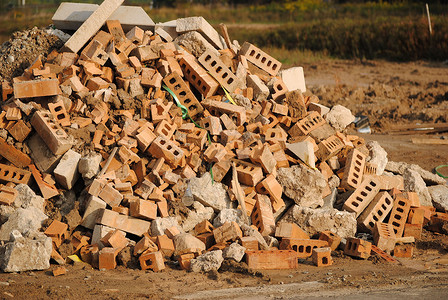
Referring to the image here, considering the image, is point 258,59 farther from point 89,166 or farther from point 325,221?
point 89,166

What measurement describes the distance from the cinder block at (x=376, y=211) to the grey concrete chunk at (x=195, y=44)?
345 centimetres

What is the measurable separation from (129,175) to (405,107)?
10.1 m

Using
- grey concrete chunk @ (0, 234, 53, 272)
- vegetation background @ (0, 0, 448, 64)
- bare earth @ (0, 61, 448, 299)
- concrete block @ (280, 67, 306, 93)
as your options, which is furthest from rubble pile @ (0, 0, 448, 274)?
vegetation background @ (0, 0, 448, 64)

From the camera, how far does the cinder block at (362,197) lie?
7.90m

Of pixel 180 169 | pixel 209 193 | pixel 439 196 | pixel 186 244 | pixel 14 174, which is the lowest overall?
pixel 439 196

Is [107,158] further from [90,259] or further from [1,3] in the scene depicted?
[1,3]

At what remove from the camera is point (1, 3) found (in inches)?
658

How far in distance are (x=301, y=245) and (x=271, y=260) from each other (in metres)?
0.69

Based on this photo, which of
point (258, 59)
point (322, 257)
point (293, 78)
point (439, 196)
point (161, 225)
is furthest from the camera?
point (293, 78)

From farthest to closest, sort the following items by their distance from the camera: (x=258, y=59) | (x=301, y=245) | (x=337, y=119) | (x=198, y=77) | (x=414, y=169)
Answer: (x=258, y=59) → (x=414, y=169) → (x=337, y=119) → (x=198, y=77) → (x=301, y=245)

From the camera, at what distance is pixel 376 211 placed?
7.96 meters

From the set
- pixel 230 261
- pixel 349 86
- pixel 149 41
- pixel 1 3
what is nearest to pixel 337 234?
pixel 230 261

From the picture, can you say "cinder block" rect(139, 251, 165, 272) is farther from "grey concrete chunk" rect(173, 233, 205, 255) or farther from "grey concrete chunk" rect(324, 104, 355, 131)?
"grey concrete chunk" rect(324, 104, 355, 131)

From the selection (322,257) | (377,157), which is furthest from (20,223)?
(377,157)
